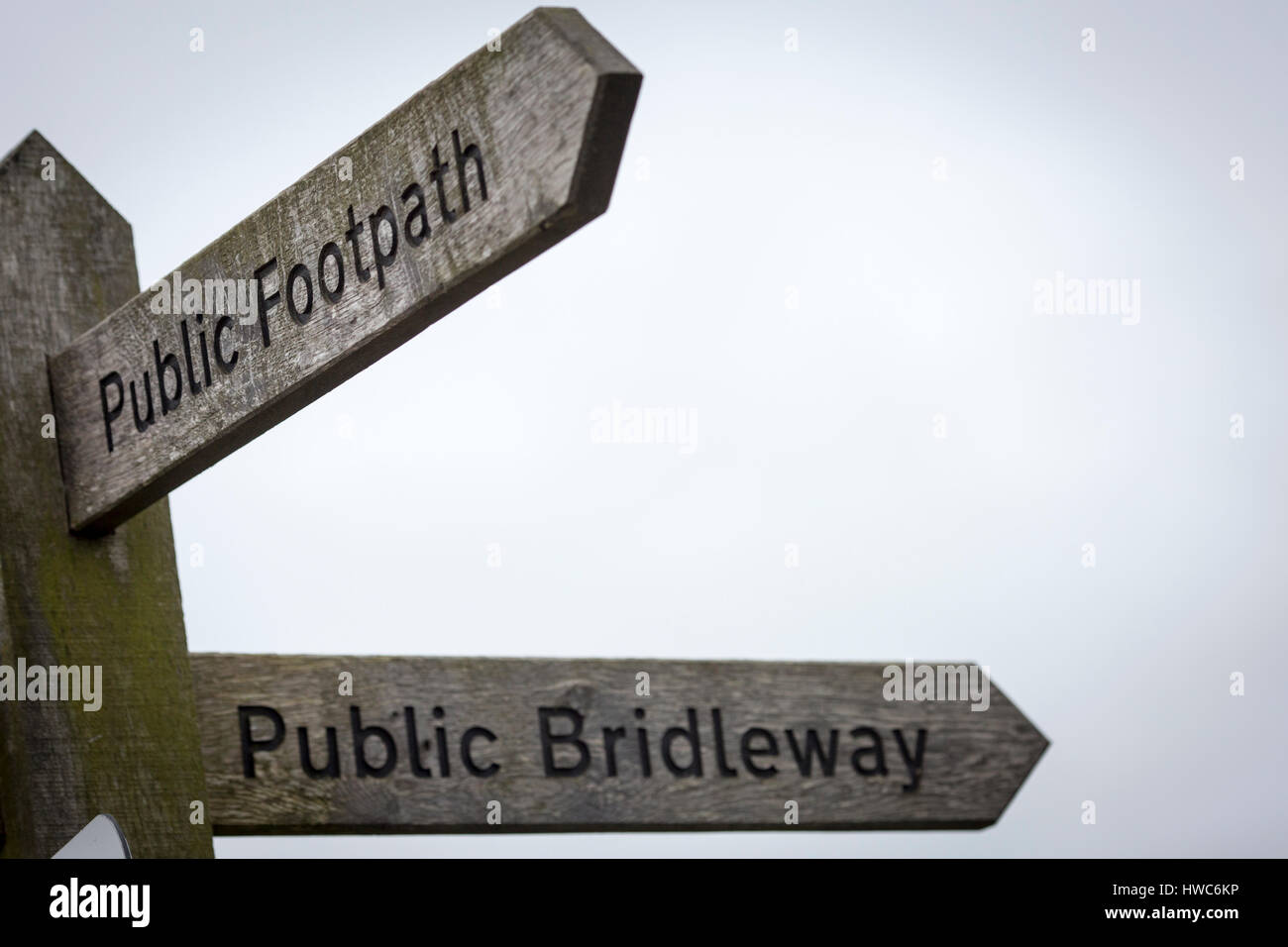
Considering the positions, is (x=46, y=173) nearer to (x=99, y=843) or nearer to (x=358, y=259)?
(x=358, y=259)

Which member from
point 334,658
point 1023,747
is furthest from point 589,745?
point 1023,747

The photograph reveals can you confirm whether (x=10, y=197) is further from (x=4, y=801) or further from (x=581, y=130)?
(x=581, y=130)

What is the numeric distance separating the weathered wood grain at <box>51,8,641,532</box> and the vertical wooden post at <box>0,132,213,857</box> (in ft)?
0.15

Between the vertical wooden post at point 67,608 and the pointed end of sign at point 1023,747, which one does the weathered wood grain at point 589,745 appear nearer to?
the pointed end of sign at point 1023,747

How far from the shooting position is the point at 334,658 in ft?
7.37

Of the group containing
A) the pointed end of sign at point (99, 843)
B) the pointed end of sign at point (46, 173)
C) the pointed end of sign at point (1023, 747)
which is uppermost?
the pointed end of sign at point (46, 173)

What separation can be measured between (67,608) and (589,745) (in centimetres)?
81

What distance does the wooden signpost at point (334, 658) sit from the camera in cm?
138

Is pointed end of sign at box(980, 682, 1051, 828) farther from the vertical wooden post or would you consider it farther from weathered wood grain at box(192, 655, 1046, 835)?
the vertical wooden post

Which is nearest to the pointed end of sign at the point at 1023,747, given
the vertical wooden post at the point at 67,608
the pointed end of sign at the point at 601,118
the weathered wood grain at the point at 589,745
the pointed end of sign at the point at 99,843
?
the weathered wood grain at the point at 589,745

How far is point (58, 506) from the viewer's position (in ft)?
6.37

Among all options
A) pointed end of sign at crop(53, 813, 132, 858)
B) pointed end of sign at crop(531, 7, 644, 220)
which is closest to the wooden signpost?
pointed end of sign at crop(531, 7, 644, 220)
